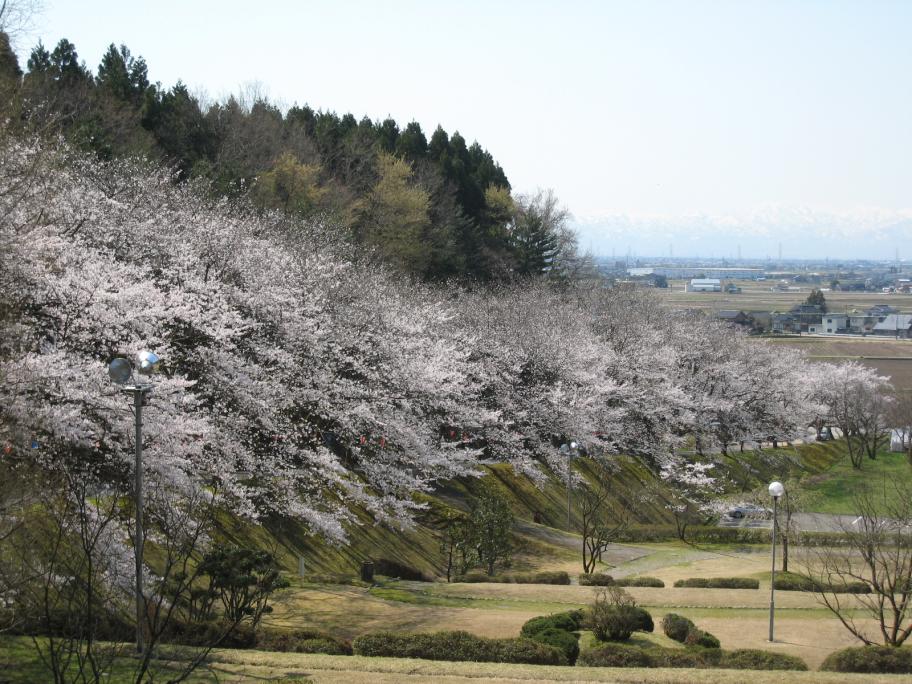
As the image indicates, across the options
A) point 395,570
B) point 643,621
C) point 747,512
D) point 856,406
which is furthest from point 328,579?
point 856,406

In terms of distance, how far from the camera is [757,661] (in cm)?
1744

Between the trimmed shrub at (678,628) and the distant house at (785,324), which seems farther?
the distant house at (785,324)

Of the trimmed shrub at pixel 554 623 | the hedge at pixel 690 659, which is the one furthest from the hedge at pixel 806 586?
the hedge at pixel 690 659

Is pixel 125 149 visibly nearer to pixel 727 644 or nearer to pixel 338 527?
pixel 338 527

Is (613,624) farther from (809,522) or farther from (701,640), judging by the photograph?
(809,522)

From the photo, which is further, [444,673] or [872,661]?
[872,661]

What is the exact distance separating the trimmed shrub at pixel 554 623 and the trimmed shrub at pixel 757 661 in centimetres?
335

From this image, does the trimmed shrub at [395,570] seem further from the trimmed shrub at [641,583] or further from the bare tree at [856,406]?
the bare tree at [856,406]

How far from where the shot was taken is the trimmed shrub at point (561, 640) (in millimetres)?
17531

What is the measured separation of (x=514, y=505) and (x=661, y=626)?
64.2ft

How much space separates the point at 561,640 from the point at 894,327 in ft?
588

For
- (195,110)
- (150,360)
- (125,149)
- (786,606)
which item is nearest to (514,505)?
(786,606)

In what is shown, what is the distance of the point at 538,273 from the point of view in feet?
250

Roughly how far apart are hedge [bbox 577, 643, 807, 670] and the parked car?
27.8 m
